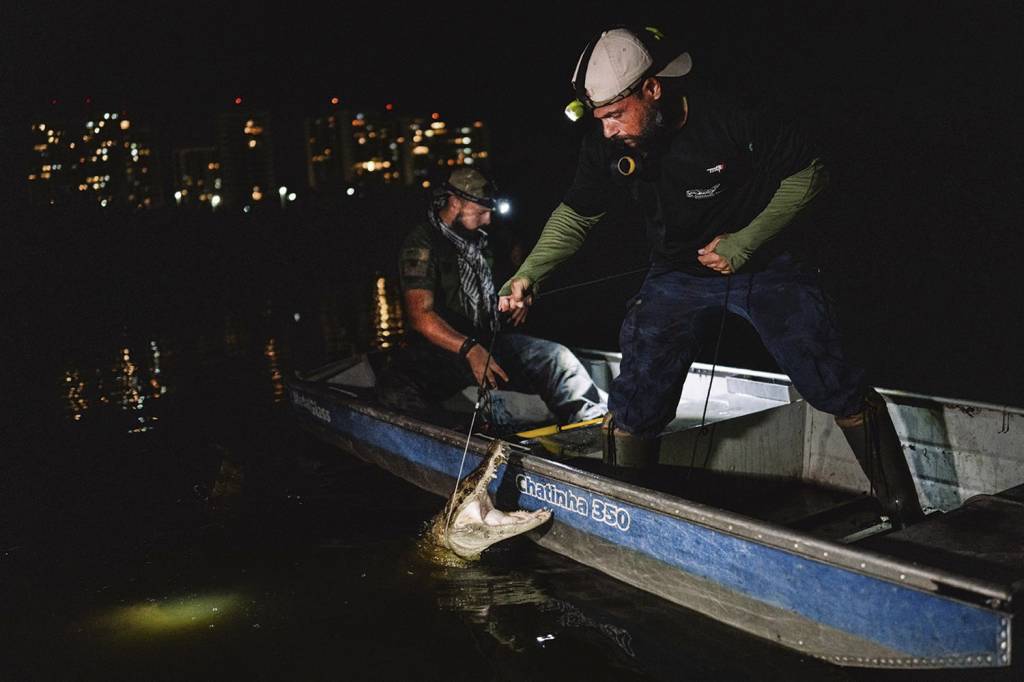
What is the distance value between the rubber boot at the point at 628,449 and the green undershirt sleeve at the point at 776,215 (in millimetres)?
1464

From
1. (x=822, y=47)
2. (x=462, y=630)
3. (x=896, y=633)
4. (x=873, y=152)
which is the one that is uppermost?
(x=822, y=47)

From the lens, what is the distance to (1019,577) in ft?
11.8

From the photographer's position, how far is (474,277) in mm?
7910

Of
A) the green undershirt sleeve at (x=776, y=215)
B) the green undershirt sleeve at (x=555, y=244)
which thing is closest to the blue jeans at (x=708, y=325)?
the green undershirt sleeve at (x=776, y=215)

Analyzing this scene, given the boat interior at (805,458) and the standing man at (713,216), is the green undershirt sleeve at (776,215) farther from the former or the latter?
the boat interior at (805,458)

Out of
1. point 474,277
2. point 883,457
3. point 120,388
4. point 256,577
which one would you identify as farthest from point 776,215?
point 120,388

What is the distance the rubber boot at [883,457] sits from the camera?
187 inches

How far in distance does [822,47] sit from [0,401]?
61.6 meters

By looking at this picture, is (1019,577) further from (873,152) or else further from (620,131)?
(873,152)

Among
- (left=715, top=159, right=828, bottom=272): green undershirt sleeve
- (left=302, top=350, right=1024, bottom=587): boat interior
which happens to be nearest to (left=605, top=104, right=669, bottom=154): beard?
(left=715, top=159, right=828, bottom=272): green undershirt sleeve

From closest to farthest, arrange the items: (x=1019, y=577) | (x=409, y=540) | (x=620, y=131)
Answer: (x=1019, y=577) < (x=620, y=131) < (x=409, y=540)

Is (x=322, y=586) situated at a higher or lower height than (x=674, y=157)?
lower

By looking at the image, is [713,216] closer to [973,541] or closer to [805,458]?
[973,541]

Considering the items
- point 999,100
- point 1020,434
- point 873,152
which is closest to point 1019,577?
point 1020,434
